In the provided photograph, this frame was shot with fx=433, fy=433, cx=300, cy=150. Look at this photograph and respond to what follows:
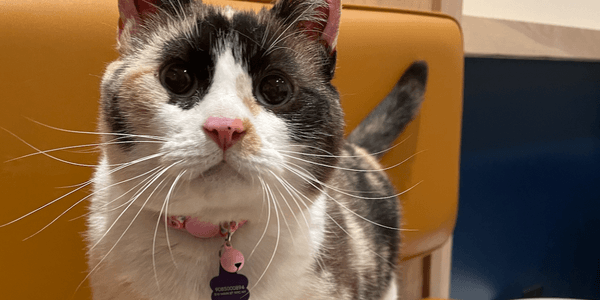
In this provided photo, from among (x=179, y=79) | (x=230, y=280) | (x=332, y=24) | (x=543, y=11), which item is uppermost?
(x=543, y=11)

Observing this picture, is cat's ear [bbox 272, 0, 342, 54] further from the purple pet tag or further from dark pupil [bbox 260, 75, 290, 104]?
the purple pet tag

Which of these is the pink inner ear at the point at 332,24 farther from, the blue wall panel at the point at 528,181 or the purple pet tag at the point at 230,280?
the blue wall panel at the point at 528,181

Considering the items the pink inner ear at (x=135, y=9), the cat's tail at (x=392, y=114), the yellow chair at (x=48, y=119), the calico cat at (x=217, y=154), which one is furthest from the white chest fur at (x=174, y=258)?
the cat's tail at (x=392, y=114)

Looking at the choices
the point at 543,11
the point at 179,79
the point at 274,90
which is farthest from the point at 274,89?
the point at 543,11

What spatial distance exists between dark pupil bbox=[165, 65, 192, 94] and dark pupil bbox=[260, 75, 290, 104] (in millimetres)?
86

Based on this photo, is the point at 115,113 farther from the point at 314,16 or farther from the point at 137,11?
the point at 314,16

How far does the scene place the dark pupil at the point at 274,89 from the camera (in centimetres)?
51

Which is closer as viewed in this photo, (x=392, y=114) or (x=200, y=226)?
(x=200, y=226)

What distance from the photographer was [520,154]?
1422 mm

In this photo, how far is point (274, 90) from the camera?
20.4 inches

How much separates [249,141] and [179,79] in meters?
0.12

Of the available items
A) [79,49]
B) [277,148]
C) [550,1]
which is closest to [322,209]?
[277,148]

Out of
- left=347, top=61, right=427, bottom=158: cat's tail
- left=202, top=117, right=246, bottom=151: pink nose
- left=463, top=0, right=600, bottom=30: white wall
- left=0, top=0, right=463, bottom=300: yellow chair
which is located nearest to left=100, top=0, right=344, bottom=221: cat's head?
left=202, top=117, right=246, bottom=151: pink nose

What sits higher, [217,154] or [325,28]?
[325,28]
